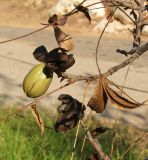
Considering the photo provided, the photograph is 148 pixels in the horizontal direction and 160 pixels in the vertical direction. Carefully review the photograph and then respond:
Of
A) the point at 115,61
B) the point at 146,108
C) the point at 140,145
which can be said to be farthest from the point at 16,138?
the point at 115,61

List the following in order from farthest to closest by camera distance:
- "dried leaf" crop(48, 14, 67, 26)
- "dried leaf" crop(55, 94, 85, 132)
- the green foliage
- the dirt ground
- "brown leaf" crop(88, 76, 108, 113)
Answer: the dirt ground → the green foliage → "dried leaf" crop(55, 94, 85, 132) → "dried leaf" crop(48, 14, 67, 26) → "brown leaf" crop(88, 76, 108, 113)

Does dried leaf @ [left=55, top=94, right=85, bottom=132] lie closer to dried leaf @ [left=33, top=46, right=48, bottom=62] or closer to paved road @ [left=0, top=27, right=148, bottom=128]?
dried leaf @ [left=33, top=46, right=48, bottom=62]

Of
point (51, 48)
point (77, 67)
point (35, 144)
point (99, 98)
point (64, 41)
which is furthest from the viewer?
point (51, 48)

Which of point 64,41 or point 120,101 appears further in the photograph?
point 64,41

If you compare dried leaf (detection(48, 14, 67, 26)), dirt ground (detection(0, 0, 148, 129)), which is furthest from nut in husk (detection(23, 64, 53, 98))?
dirt ground (detection(0, 0, 148, 129))

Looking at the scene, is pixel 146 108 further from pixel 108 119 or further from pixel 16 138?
pixel 16 138

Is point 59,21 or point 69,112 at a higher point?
point 59,21

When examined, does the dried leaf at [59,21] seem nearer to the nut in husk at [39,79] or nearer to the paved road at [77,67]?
the nut in husk at [39,79]

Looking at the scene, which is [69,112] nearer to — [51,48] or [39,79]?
[39,79]

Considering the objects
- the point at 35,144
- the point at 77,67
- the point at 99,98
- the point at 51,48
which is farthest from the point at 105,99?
the point at 51,48
